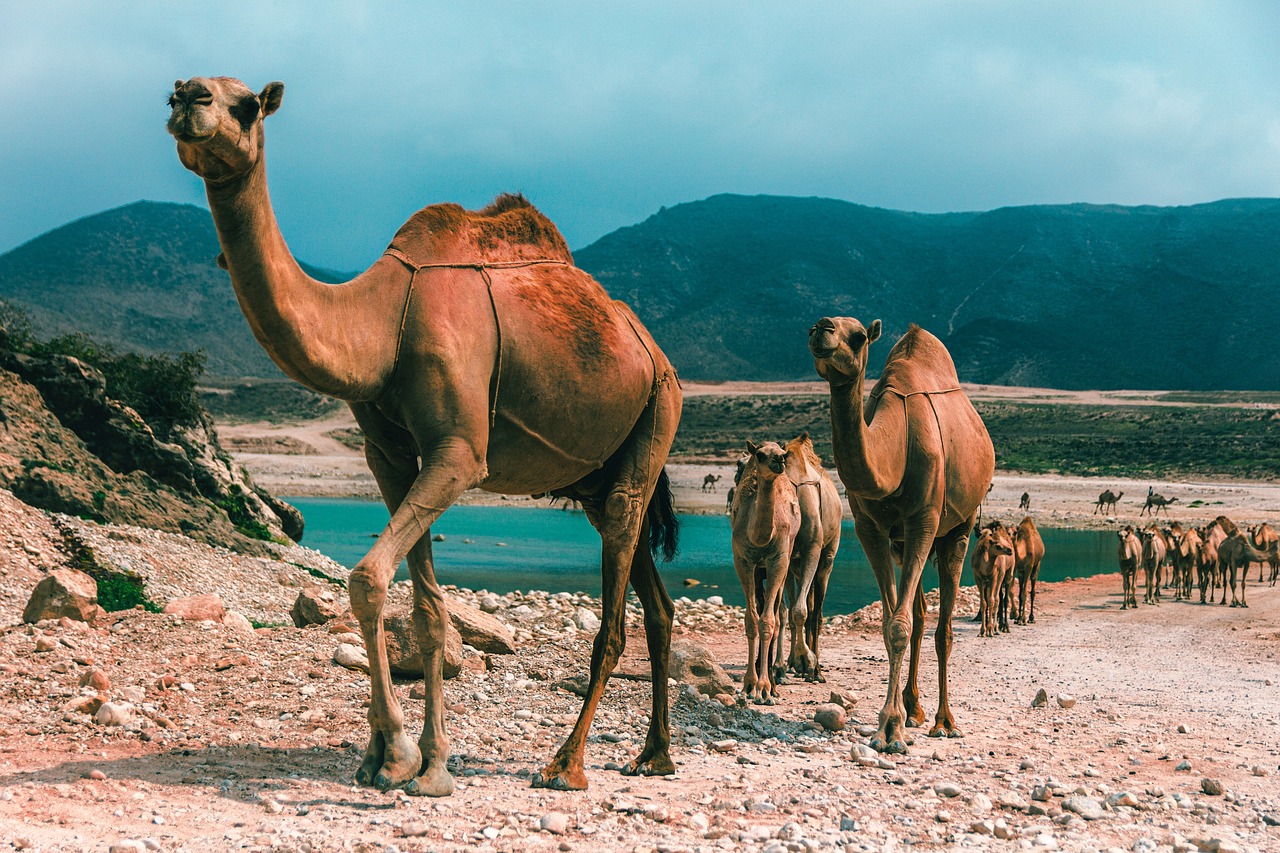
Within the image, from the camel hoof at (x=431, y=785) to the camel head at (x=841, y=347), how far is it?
3.60 meters

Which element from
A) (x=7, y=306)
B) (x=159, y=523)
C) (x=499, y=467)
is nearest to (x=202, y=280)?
(x=7, y=306)

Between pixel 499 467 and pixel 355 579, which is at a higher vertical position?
pixel 499 467

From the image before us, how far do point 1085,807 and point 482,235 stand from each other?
506 centimetres

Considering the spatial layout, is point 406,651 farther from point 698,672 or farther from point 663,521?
point 698,672

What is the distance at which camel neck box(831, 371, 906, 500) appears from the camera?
815cm

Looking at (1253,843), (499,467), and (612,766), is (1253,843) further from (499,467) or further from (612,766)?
(499,467)

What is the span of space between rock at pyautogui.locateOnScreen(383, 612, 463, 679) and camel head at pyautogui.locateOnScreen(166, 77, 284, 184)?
4.58 m

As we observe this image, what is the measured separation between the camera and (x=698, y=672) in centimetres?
1058

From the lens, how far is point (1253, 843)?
622 cm

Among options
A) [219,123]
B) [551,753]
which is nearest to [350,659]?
[551,753]

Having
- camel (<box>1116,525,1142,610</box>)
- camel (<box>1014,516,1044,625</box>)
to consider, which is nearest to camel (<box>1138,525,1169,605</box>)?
camel (<box>1116,525,1142,610</box>)

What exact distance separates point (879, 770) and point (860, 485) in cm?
206

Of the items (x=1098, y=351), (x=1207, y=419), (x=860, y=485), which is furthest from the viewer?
(x=1098, y=351)

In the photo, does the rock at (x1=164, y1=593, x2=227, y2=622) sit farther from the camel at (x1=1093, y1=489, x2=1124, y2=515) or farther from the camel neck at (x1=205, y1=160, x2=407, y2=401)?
the camel at (x1=1093, y1=489, x2=1124, y2=515)
